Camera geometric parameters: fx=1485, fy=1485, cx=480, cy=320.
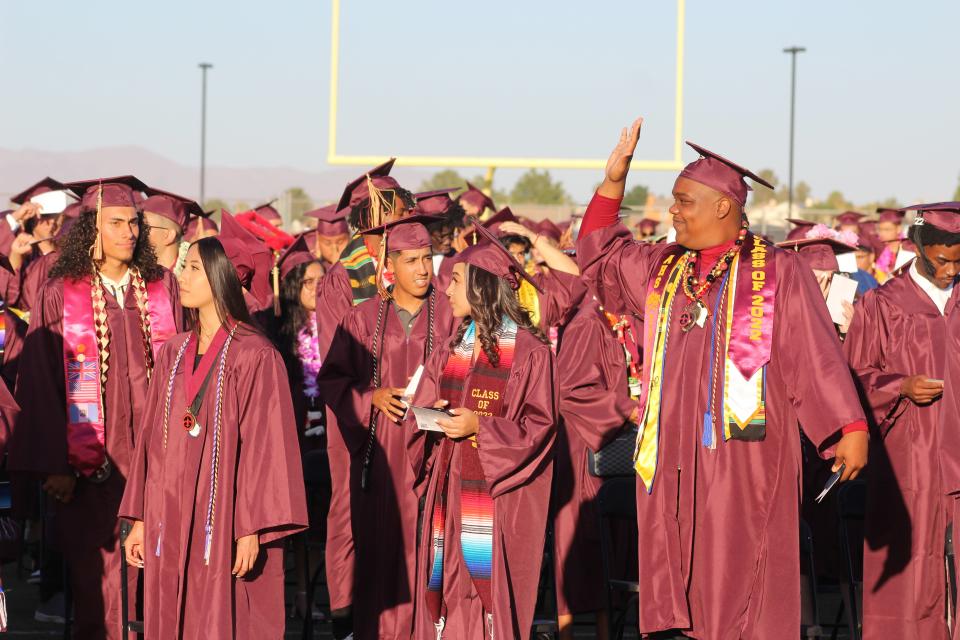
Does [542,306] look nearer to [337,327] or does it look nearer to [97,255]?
[337,327]

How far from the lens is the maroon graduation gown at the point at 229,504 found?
5703 mm

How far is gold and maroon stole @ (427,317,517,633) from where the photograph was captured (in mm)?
6273

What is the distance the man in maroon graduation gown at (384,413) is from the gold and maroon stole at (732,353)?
1.89 meters

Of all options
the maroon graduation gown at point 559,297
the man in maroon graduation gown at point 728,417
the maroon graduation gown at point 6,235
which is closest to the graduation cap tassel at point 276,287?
the maroon graduation gown at point 559,297

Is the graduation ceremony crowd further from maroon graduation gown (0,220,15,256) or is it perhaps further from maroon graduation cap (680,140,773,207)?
maroon graduation gown (0,220,15,256)

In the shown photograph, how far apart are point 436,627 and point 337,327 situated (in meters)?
1.93

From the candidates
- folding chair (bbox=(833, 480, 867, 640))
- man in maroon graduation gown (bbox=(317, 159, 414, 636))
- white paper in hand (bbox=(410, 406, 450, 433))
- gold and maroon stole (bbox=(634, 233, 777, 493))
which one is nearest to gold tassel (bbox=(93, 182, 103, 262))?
man in maroon graduation gown (bbox=(317, 159, 414, 636))

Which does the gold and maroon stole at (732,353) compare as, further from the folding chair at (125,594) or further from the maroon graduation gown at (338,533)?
the maroon graduation gown at (338,533)

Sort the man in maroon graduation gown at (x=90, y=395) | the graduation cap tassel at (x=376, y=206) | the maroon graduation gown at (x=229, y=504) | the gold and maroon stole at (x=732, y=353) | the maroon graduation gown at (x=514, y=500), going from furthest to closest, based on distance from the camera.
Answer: the graduation cap tassel at (x=376, y=206), the man in maroon graduation gown at (x=90, y=395), the maroon graduation gown at (x=514, y=500), the maroon graduation gown at (x=229, y=504), the gold and maroon stole at (x=732, y=353)

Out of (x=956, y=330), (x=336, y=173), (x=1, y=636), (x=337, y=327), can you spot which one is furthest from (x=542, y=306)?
(x=336, y=173)

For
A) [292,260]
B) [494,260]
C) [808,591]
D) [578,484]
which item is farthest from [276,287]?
[808,591]

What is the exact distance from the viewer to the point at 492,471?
6145 mm

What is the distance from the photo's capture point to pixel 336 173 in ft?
643

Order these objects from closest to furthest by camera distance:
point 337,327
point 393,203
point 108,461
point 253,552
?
point 253,552 → point 108,461 → point 337,327 → point 393,203
